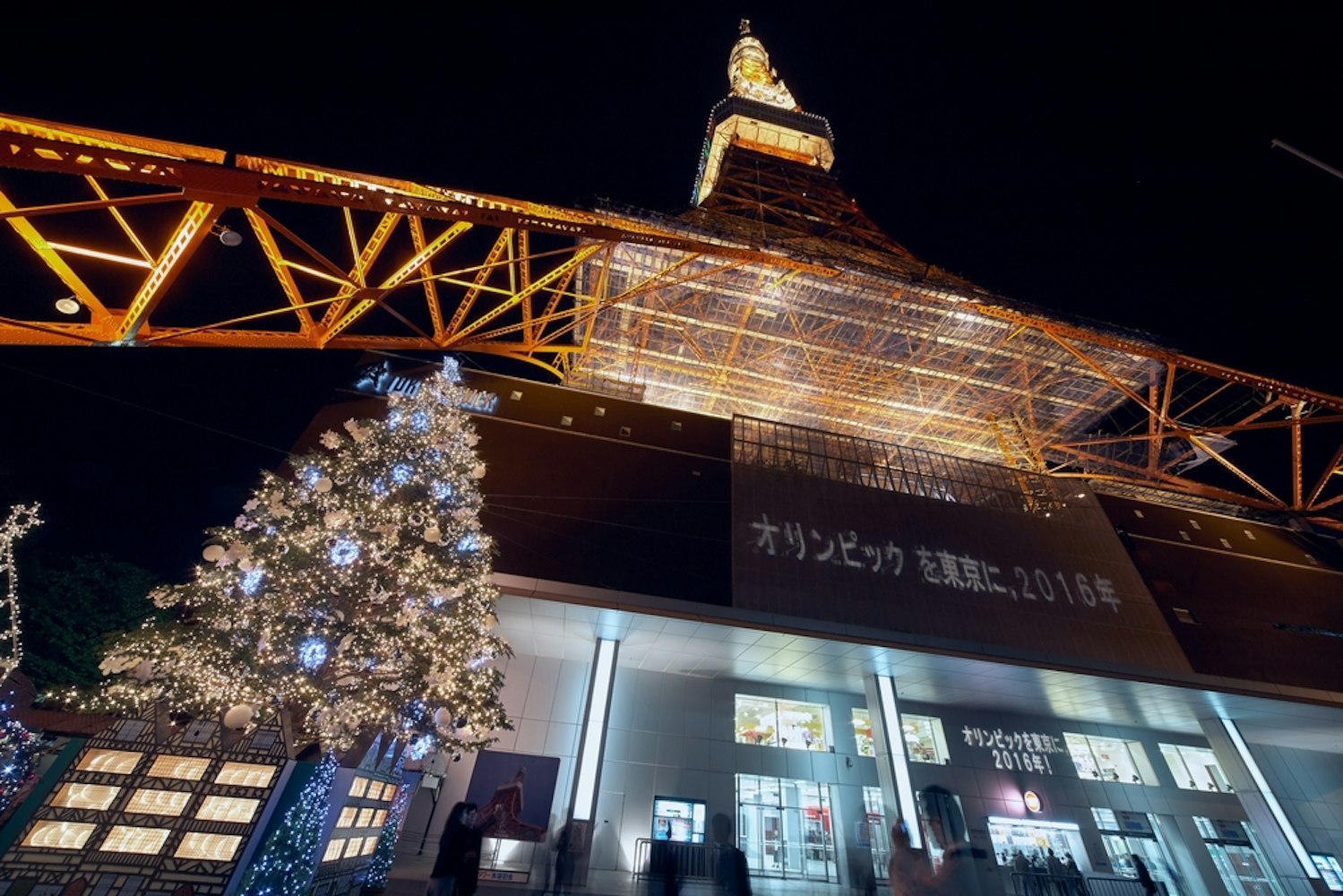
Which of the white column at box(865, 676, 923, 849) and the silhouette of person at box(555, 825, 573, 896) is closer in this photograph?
the silhouette of person at box(555, 825, 573, 896)

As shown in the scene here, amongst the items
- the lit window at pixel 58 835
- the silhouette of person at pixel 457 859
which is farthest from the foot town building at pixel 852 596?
the lit window at pixel 58 835

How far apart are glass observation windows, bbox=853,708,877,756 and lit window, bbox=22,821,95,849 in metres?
18.2

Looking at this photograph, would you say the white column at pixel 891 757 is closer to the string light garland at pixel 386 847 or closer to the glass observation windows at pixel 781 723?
the glass observation windows at pixel 781 723

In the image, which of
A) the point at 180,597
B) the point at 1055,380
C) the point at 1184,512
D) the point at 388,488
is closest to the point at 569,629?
the point at 388,488

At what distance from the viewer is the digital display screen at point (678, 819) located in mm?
14922

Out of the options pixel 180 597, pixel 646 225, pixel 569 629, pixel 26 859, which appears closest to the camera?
pixel 26 859

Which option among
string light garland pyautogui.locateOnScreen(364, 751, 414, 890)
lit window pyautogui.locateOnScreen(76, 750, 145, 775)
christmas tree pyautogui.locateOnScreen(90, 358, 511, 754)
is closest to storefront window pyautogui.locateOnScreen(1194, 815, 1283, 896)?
christmas tree pyautogui.locateOnScreen(90, 358, 511, 754)

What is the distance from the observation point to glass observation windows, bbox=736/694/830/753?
55.7 ft

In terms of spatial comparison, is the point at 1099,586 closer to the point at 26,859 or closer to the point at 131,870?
the point at 131,870

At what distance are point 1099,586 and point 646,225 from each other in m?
19.6

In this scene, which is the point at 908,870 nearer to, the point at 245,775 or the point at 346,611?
A: the point at 346,611

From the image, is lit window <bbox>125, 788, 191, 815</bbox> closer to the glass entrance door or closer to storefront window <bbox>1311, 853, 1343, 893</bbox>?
the glass entrance door

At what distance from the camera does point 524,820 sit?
13.6 meters

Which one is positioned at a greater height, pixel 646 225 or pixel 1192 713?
pixel 646 225
